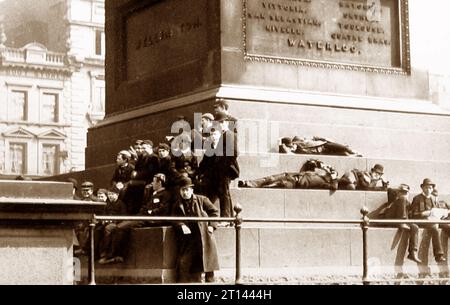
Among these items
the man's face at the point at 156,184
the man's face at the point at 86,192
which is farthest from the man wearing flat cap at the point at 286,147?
the man's face at the point at 86,192

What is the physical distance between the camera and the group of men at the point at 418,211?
16641mm

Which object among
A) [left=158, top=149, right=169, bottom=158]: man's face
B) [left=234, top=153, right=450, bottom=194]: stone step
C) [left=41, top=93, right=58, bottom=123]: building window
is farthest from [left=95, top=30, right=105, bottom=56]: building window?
[left=158, top=149, right=169, bottom=158]: man's face

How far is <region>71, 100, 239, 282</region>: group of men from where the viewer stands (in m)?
14.5

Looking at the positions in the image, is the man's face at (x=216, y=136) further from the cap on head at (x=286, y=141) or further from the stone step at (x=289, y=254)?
the cap on head at (x=286, y=141)

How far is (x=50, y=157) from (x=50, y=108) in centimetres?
367

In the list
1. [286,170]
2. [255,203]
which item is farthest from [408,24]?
[255,203]

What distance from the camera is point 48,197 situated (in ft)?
31.4

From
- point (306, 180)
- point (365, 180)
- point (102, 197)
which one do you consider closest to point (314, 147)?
point (365, 180)

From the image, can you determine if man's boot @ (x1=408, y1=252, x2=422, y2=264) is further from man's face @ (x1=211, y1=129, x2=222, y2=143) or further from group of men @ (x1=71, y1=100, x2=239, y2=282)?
man's face @ (x1=211, y1=129, x2=222, y2=143)

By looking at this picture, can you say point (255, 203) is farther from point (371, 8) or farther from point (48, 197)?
point (48, 197)

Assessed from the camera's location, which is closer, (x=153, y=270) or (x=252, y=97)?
(x=153, y=270)

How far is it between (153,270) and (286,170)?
12.1ft

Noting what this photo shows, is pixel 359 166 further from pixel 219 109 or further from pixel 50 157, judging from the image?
pixel 50 157
